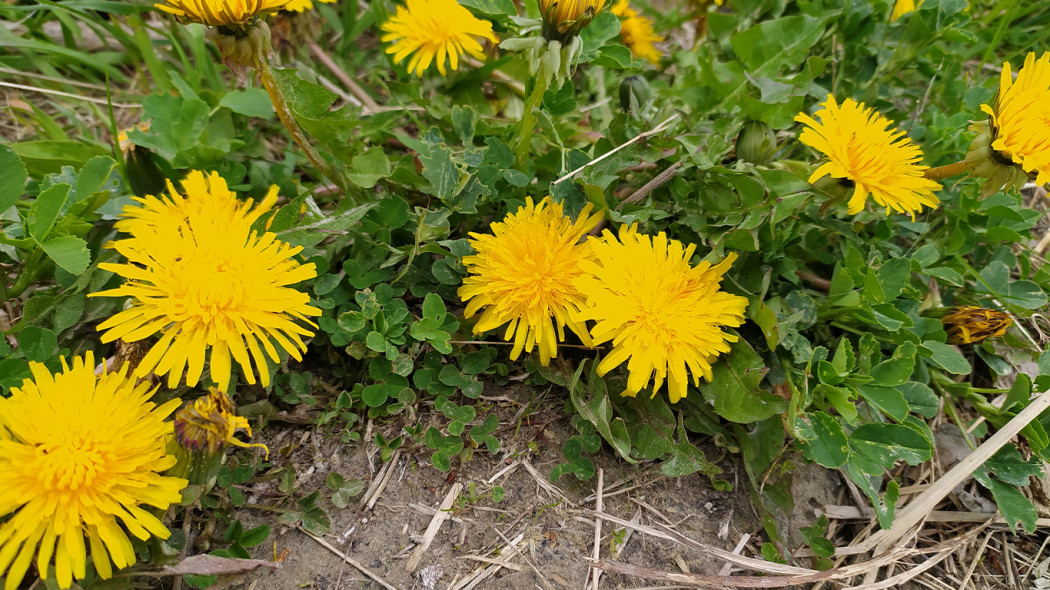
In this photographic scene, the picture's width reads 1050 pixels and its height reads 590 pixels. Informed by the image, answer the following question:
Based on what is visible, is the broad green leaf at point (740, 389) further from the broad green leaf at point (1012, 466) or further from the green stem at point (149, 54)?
the green stem at point (149, 54)

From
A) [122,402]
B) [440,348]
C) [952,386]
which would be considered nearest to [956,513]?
[952,386]

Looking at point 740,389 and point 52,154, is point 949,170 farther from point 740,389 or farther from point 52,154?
point 52,154

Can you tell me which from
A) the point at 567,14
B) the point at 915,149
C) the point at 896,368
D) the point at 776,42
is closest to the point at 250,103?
the point at 567,14

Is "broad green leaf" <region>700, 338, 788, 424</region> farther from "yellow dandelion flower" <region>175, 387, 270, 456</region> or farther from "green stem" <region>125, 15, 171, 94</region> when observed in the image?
"green stem" <region>125, 15, 171, 94</region>

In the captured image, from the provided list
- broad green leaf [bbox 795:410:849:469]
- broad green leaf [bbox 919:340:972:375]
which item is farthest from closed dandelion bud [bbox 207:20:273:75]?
broad green leaf [bbox 919:340:972:375]

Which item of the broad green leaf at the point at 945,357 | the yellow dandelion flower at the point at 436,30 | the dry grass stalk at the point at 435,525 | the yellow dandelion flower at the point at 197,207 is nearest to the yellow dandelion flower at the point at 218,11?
the yellow dandelion flower at the point at 197,207

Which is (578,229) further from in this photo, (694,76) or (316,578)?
(316,578)
